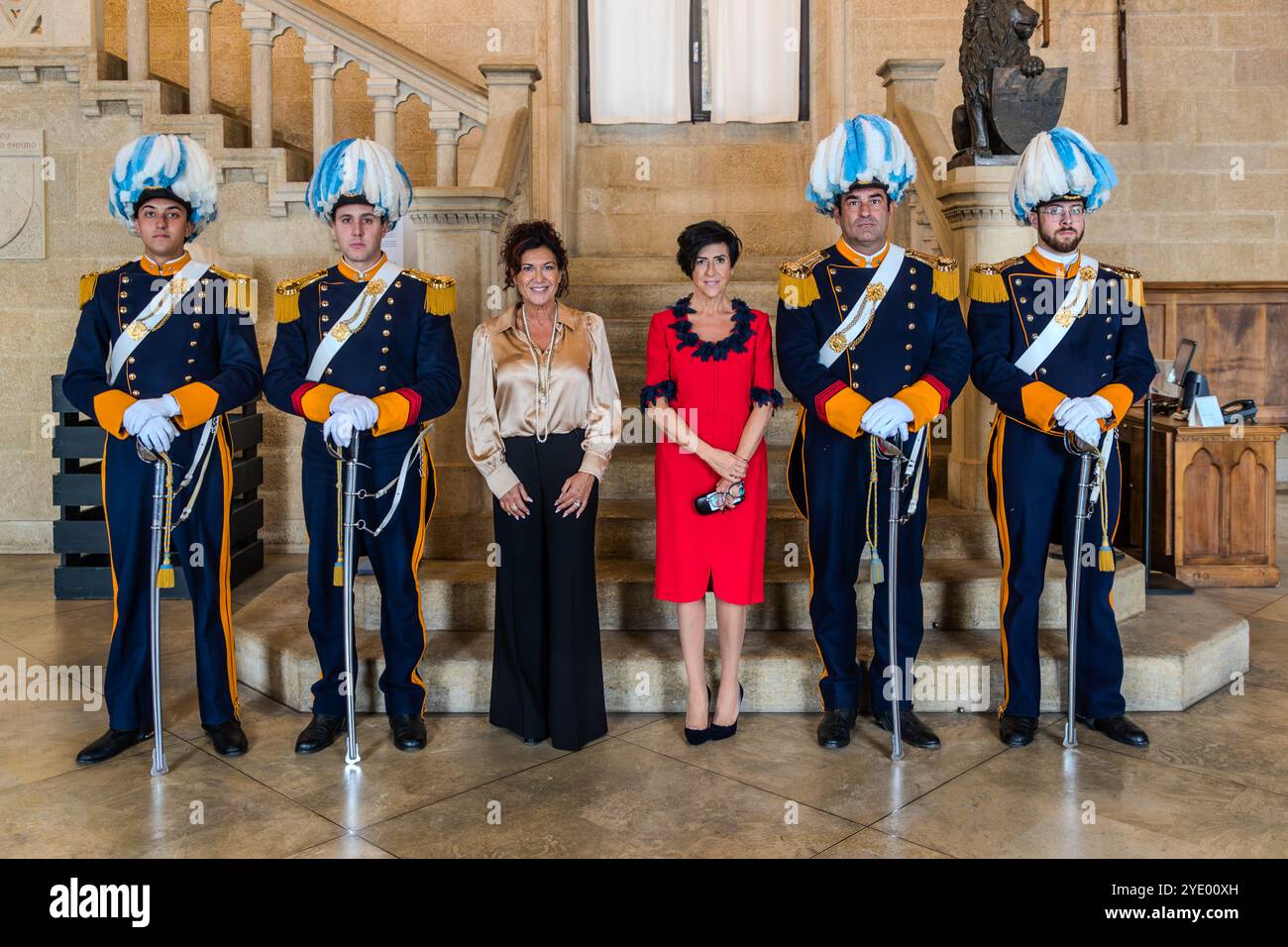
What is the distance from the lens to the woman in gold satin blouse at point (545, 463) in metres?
3.34

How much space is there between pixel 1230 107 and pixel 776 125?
3287mm

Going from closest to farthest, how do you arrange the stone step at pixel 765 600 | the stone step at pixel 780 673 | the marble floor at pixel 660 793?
the marble floor at pixel 660 793
the stone step at pixel 780 673
the stone step at pixel 765 600

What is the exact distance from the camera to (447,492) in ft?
15.1

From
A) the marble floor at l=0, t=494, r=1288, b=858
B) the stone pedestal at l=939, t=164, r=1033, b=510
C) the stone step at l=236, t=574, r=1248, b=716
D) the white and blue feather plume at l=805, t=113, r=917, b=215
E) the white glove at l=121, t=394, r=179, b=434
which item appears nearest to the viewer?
the marble floor at l=0, t=494, r=1288, b=858

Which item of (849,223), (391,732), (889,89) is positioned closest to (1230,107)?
(889,89)

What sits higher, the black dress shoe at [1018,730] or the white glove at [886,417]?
the white glove at [886,417]

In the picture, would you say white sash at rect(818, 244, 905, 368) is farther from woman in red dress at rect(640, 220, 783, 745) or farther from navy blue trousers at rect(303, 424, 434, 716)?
navy blue trousers at rect(303, 424, 434, 716)

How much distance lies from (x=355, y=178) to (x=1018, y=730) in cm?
261

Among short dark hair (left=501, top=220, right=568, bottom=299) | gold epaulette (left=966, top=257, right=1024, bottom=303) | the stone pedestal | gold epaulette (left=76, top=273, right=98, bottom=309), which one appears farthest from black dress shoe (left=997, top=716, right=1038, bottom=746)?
gold epaulette (left=76, top=273, right=98, bottom=309)

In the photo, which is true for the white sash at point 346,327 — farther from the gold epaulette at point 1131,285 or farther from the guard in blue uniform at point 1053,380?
the gold epaulette at point 1131,285

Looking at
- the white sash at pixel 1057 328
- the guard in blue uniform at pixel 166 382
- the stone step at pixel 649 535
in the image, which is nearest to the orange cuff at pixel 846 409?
the white sash at pixel 1057 328

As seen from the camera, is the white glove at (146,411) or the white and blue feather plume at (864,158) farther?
the white and blue feather plume at (864,158)

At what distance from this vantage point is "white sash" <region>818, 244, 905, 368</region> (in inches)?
131

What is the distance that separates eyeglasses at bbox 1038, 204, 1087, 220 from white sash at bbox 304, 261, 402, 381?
2035mm
